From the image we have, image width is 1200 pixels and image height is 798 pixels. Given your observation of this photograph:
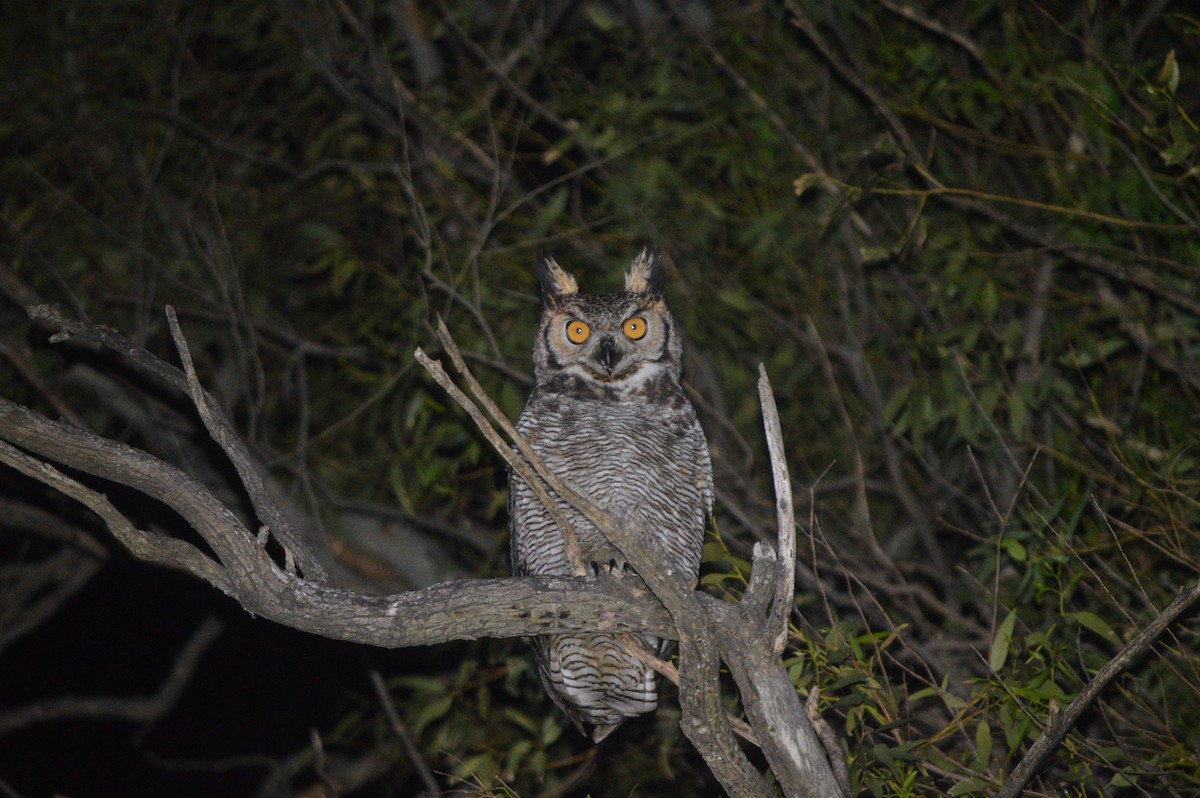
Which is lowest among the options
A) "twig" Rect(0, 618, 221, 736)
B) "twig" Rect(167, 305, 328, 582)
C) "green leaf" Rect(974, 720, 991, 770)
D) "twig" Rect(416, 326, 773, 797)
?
"twig" Rect(0, 618, 221, 736)

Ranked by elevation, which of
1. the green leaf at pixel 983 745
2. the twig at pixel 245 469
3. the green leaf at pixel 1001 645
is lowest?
the green leaf at pixel 983 745

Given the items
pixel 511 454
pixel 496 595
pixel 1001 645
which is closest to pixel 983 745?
pixel 1001 645

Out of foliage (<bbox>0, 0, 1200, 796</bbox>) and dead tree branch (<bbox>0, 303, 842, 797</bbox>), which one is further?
foliage (<bbox>0, 0, 1200, 796</bbox>)

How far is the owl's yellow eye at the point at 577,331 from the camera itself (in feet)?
9.45

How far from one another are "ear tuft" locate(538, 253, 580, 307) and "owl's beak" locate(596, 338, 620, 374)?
220 millimetres

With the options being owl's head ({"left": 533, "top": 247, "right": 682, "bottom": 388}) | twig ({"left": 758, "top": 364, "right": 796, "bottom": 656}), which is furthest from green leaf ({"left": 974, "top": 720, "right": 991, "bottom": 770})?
owl's head ({"left": 533, "top": 247, "right": 682, "bottom": 388})

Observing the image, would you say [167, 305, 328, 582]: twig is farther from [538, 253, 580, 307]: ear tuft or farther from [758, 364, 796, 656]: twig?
[538, 253, 580, 307]: ear tuft

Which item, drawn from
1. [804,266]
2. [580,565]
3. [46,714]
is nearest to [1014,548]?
[580,565]

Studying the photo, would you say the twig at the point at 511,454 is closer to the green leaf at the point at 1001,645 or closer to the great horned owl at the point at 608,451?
the great horned owl at the point at 608,451

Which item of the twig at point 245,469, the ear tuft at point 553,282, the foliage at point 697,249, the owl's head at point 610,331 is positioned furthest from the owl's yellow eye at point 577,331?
the twig at point 245,469

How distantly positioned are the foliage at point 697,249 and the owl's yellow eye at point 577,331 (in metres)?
0.29

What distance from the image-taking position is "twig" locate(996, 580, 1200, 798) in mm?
1689

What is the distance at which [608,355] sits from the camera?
2.81m

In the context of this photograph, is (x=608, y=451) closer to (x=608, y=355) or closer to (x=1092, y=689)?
(x=608, y=355)
